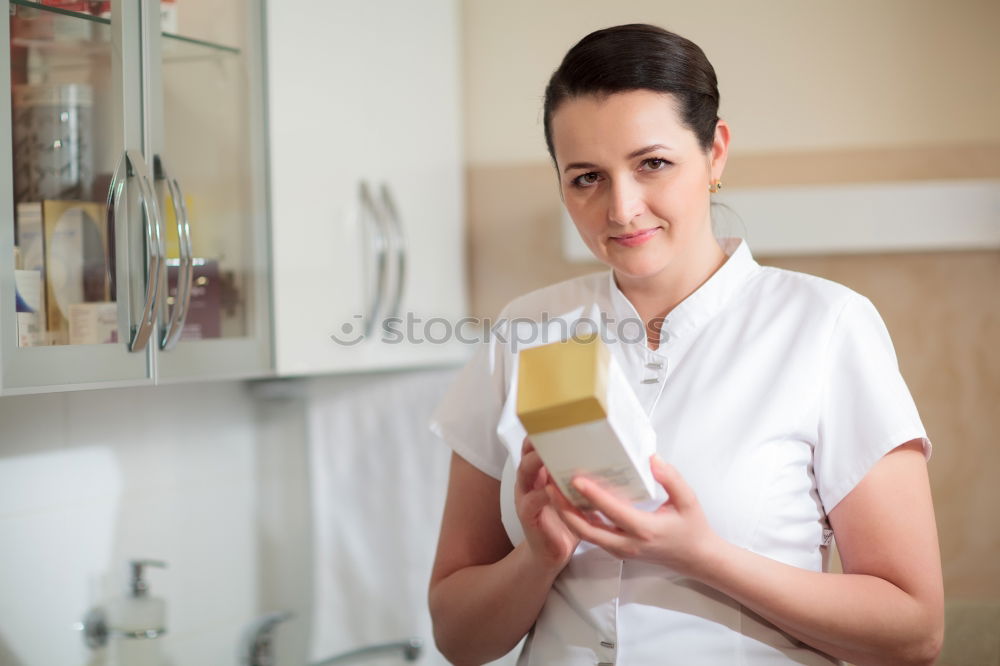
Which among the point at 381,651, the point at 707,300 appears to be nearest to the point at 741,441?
the point at 707,300

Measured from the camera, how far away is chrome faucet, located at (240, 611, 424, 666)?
5.15 feet

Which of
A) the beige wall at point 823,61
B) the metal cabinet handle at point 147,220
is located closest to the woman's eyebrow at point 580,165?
the metal cabinet handle at point 147,220

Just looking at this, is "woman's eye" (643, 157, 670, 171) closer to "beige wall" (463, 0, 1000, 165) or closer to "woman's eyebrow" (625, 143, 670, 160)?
"woman's eyebrow" (625, 143, 670, 160)

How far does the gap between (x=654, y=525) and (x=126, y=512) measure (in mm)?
924

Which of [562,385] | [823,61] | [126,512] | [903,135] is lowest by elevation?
[126,512]

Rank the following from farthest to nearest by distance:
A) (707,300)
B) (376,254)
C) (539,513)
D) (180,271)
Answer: (376,254) < (180,271) < (707,300) < (539,513)

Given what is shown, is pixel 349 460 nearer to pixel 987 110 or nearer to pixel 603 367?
pixel 603 367

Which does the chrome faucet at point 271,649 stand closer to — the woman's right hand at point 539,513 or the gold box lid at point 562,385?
the woman's right hand at point 539,513

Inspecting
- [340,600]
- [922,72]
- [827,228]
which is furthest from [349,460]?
[922,72]

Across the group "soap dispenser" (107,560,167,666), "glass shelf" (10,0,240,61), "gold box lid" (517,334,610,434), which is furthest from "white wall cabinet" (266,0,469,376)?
"gold box lid" (517,334,610,434)

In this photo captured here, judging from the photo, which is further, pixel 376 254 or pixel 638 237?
pixel 376 254

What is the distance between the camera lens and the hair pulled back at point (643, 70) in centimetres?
89

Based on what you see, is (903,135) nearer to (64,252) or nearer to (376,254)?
(376,254)

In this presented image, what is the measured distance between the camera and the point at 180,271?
1.10m
